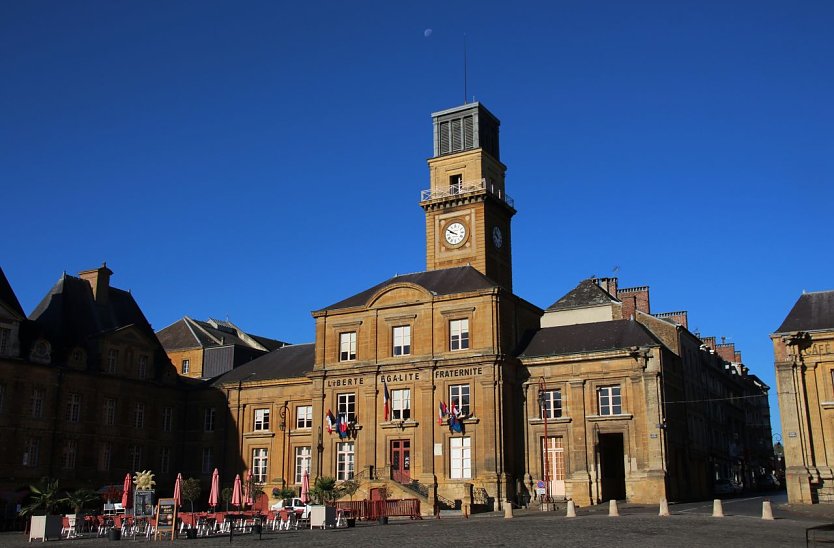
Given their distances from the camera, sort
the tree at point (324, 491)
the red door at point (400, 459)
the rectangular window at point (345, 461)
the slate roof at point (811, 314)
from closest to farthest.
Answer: the tree at point (324, 491) → the slate roof at point (811, 314) → the red door at point (400, 459) → the rectangular window at point (345, 461)

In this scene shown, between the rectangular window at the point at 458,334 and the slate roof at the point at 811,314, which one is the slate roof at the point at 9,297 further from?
the slate roof at the point at 811,314

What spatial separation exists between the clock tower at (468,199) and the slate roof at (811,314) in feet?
65.0

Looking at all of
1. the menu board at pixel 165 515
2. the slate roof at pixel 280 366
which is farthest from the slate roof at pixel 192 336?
the menu board at pixel 165 515

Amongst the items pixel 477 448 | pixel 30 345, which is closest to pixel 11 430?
pixel 30 345

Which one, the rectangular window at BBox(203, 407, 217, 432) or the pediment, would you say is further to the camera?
the rectangular window at BBox(203, 407, 217, 432)

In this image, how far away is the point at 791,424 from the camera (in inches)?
1576

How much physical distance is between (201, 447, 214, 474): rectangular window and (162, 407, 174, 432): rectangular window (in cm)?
261

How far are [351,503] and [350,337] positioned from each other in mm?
16090

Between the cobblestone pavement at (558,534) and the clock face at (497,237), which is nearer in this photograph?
the cobblestone pavement at (558,534)

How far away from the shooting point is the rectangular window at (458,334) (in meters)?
46.0

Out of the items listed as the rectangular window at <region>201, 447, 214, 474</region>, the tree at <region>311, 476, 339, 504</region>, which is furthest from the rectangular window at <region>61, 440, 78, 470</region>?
the tree at <region>311, 476, 339, 504</region>

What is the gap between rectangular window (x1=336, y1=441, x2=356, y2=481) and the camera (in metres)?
47.5

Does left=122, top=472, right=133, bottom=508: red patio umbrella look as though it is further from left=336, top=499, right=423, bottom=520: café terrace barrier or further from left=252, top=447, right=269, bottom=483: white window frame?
left=252, top=447, right=269, bottom=483: white window frame

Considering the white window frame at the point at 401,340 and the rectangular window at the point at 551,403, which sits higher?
the white window frame at the point at 401,340
